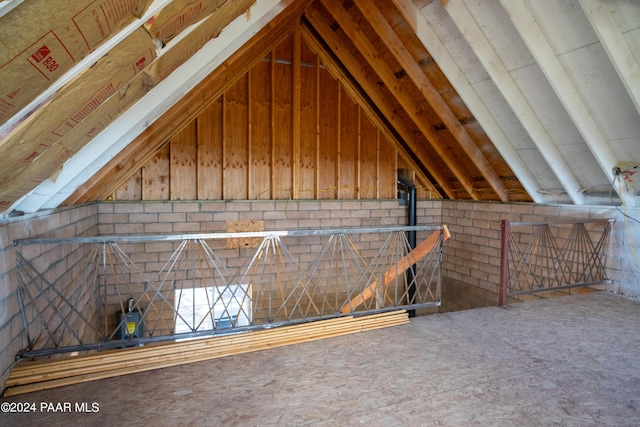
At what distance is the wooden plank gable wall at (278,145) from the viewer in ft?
18.6

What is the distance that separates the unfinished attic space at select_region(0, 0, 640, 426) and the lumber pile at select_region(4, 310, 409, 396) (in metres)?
0.02

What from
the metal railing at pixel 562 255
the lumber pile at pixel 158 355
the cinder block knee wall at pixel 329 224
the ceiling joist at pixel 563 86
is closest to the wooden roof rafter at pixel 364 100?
the cinder block knee wall at pixel 329 224

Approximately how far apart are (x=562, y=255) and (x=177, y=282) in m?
5.63

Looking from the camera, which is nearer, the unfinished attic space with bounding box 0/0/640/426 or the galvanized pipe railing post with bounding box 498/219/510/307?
the unfinished attic space with bounding box 0/0/640/426

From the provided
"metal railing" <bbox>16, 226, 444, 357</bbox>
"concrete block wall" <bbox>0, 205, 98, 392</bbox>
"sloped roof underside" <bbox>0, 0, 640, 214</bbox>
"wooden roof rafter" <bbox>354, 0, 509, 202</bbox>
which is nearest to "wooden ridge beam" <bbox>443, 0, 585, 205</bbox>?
"sloped roof underside" <bbox>0, 0, 640, 214</bbox>

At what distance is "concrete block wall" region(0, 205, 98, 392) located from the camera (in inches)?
94.6

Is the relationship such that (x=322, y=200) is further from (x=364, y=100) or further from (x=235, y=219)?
(x=364, y=100)

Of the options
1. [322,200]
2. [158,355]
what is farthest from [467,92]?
[158,355]

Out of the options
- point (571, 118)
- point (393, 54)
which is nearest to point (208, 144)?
point (393, 54)

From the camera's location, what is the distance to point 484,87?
4.70 meters

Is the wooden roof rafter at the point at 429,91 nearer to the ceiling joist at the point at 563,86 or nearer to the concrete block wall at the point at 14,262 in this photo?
the ceiling joist at the point at 563,86

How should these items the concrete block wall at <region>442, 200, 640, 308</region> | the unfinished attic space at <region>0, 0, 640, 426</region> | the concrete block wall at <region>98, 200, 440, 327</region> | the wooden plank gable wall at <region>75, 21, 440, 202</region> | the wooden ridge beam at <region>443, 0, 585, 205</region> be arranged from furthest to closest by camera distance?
the wooden plank gable wall at <region>75, 21, 440, 202</region>, the concrete block wall at <region>98, 200, 440, 327</region>, the concrete block wall at <region>442, 200, 640, 308</region>, the wooden ridge beam at <region>443, 0, 585, 205</region>, the unfinished attic space at <region>0, 0, 640, 426</region>

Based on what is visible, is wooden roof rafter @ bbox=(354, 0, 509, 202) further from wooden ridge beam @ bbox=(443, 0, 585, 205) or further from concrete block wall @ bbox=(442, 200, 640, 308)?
wooden ridge beam @ bbox=(443, 0, 585, 205)

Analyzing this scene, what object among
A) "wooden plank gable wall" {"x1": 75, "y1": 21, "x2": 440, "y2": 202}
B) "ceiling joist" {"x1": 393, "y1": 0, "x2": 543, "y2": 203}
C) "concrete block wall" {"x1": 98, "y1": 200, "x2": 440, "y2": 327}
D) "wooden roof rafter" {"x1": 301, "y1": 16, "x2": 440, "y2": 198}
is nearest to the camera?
"ceiling joist" {"x1": 393, "y1": 0, "x2": 543, "y2": 203}
